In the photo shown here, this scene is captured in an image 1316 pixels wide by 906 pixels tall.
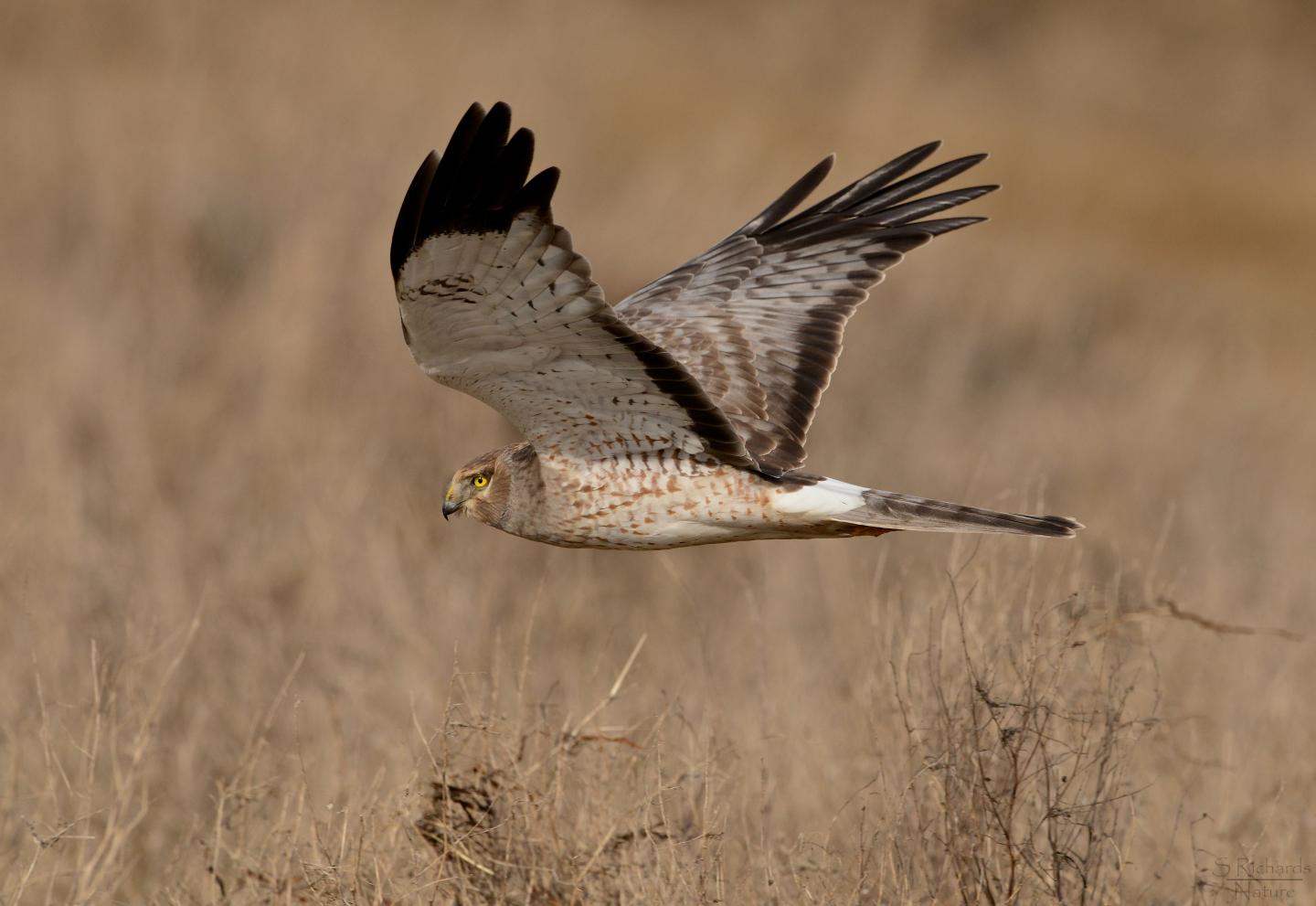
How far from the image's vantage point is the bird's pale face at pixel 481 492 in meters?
5.04

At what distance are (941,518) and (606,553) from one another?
5.87 metres

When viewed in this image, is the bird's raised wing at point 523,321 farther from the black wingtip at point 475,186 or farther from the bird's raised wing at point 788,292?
the bird's raised wing at point 788,292

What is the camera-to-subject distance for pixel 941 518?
15.0ft

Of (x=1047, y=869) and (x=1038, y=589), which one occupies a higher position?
(x=1038, y=589)

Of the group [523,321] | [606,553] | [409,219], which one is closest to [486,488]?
[523,321]

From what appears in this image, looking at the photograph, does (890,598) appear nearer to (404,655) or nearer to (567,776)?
(567,776)

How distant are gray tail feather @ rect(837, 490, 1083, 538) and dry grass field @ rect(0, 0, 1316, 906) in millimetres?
209

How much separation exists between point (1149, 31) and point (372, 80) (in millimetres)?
15367

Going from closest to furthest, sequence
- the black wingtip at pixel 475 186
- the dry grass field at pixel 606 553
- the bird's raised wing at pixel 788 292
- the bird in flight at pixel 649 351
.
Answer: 1. the black wingtip at pixel 475 186
2. the bird in flight at pixel 649 351
3. the dry grass field at pixel 606 553
4. the bird's raised wing at pixel 788 292

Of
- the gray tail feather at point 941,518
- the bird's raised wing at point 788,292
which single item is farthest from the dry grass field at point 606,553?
the bird's raised wing at point 788,292

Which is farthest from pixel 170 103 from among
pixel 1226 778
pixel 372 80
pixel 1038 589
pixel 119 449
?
pixel 1226 778

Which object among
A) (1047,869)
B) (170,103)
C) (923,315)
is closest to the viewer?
(1047,869)

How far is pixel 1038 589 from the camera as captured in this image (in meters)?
5.69

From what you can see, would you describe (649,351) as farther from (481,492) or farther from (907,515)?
(481,492)
